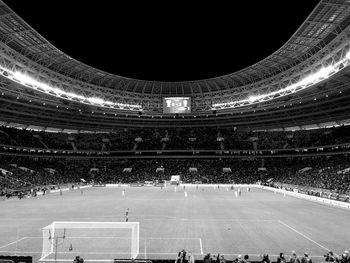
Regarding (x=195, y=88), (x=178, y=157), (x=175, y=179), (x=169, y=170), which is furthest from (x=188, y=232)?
(x=178, y=157)

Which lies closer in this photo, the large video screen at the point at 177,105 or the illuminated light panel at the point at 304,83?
the illuminated light panel at the point at 304,83

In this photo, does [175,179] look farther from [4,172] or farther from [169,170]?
[4,172]

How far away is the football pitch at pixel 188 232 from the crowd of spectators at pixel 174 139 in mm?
41247

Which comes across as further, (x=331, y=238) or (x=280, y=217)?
(x=280, y=217)

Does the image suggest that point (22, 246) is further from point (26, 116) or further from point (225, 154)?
point (225, 154)

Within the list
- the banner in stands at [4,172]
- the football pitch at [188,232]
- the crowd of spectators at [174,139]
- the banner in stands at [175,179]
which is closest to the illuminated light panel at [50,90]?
the football pitch at [188,232]

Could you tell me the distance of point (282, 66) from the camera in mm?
51188

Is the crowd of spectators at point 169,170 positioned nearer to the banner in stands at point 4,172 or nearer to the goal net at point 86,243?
the banner in stands at point 4,172

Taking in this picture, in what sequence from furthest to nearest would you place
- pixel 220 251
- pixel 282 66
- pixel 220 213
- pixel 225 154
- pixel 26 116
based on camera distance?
pixel 225 154
pixel 26 116
pixel 282 66
pixel 220 213
pixel 220 251

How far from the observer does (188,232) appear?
79.2 feet

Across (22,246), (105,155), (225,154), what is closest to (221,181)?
(225,154)

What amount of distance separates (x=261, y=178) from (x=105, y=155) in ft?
128

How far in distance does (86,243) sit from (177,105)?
133 feet

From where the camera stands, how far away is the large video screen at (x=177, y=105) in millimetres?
59062
